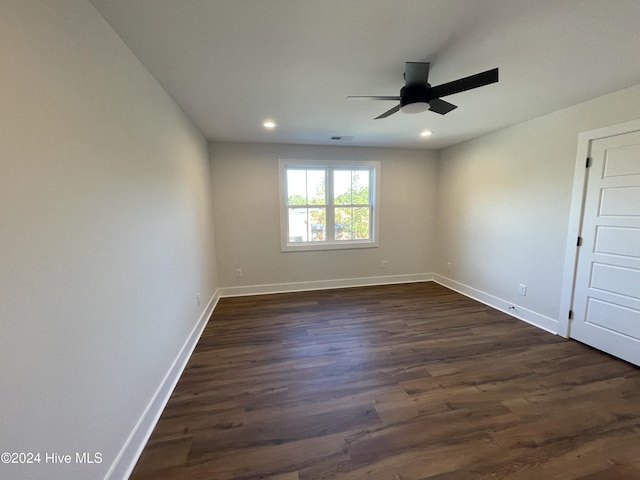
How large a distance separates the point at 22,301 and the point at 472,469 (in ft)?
7.11

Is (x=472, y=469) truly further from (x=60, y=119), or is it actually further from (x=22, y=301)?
(x=60, y=119)

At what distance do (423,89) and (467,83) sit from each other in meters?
0.29

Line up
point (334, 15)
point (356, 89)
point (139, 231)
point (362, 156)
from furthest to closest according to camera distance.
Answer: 1. point (362, 156)
2. point (356, 89)
3. point (139, 231)
4. point (334, 15)

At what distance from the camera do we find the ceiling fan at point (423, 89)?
1587mm

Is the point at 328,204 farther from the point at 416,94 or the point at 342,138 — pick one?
the point at 416,94

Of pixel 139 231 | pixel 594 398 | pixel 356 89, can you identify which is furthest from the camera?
pixel 356 89

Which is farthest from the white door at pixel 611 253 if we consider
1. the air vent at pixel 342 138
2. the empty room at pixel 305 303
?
the air vent at pixel 342 138


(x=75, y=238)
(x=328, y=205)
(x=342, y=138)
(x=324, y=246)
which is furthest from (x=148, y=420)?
(x=342, y=138)

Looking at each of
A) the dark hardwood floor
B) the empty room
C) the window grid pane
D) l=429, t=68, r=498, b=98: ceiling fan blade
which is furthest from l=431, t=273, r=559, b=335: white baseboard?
l=429, t=68, r=498, b=98: ceiling fan blade

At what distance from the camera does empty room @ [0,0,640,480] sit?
3.22ft

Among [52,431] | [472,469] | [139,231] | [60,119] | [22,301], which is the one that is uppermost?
[60,119]

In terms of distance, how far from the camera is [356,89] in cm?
214

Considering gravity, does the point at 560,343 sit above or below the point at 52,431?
below

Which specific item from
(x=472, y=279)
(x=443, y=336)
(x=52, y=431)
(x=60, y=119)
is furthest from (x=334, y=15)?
(x=472, y=279)
